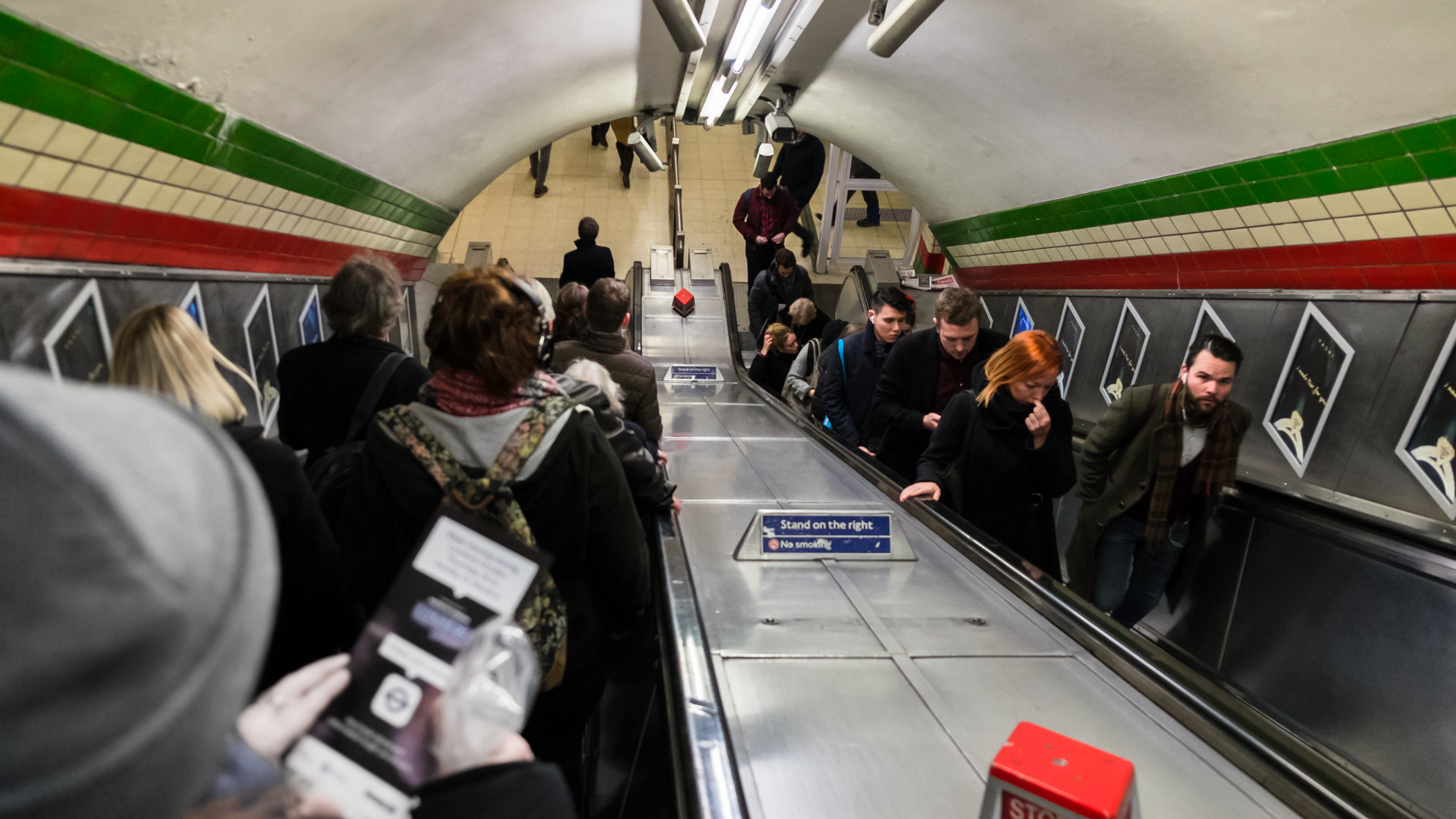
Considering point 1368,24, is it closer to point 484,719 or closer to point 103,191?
point 484,719

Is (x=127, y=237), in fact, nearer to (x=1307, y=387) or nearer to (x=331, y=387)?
(x=331, y=387)

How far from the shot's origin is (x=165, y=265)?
11.9 ft

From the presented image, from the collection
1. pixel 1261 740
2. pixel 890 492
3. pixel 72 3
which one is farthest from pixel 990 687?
pixel 72 3

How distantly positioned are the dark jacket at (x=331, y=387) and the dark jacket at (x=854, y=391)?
2774mm

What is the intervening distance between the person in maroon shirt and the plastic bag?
9.67 meters

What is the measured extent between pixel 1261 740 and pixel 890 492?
2161 millimetres

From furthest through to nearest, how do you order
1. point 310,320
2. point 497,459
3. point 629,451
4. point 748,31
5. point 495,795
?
point 748,31
point 310,320
point 629,451
point 497,459
point 495,795

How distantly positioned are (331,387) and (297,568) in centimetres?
108

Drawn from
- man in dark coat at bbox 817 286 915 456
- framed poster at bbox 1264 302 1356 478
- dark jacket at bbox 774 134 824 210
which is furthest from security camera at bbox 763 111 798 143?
framed poster at bbox 1264 302 1356 478

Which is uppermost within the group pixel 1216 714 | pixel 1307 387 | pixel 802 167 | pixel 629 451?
pixel 802 167

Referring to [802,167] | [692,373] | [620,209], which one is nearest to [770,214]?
[802,167]

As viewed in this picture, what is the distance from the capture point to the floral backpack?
165 centimetres

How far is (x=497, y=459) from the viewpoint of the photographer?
5.58 ft

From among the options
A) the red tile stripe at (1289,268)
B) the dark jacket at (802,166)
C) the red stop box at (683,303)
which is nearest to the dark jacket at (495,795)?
the red tile stripe at (1289,268)
